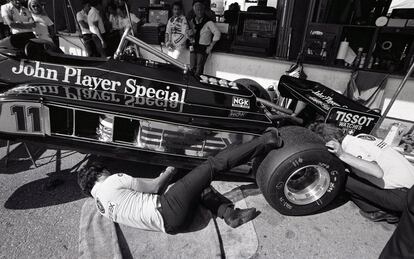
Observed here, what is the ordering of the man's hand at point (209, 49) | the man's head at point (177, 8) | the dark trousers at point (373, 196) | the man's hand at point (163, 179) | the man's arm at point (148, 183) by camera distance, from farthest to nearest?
the man's hand at point (209, 49) < the man's head at point (177, 8) < the man's hand at point (163, 179) < the dark trousers at point (373, 196) < the man's arm at point (148, 183)

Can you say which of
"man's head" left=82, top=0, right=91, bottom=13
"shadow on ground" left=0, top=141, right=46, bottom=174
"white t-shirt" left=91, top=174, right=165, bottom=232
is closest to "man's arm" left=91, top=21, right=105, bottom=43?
"man's head" left=82, top=0, right=91, bottom=13

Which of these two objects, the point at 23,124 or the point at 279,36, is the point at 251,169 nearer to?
the point at 23,124

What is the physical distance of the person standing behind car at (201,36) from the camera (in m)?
5.75

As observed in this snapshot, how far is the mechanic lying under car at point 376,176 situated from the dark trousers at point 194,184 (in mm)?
758

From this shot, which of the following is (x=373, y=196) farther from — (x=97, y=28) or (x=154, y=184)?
(x=97, y=28)

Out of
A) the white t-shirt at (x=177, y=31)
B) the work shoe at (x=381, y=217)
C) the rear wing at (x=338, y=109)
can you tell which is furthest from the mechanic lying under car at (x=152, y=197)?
the white t-shirt at (x=177, y=31)

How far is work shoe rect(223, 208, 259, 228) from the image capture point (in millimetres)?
2506

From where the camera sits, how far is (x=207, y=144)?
2.76 metres

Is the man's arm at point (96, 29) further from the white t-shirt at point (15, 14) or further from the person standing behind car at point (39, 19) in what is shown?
the white t-shirt at point (15, 14)

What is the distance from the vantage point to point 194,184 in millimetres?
2346

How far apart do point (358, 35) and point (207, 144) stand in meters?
4.77

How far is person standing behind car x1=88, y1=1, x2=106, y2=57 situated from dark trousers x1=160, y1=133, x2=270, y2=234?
5.36 m

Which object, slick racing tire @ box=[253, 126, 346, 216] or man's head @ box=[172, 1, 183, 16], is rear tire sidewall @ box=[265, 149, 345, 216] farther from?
man's head @ box=[172, 1, 183, 16]

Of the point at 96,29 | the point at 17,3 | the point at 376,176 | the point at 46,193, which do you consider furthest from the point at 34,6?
the point at 376,176
